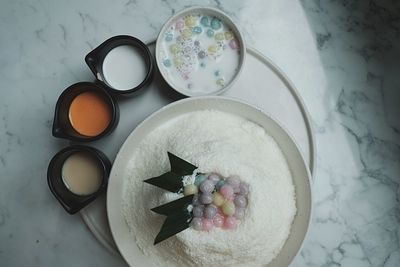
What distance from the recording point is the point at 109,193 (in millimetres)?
1020

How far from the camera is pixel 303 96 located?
122 cm

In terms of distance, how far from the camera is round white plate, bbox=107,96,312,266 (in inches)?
39.6

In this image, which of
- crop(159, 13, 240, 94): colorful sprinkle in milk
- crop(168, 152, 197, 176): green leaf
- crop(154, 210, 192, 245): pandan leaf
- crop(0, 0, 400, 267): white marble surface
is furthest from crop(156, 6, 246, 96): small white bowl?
crop(154, 210, 192, 245): pandan leaf

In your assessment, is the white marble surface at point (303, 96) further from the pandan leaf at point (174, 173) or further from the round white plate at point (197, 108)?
the pandan leaf at point (174, 173)

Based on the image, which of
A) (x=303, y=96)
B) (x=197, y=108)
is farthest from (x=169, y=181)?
(x=303, y=96)

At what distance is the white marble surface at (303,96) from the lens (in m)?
1.19

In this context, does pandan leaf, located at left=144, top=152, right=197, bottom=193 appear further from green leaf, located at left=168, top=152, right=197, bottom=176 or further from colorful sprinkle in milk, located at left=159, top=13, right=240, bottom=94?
colorful sprinkle in milk, located at left=159, top=13, right=240, bottom=94

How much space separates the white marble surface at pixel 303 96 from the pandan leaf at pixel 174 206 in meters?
0.33

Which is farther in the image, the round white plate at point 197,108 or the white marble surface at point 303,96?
the white marble surface at point 303,96

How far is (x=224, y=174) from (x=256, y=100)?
11.2 inches

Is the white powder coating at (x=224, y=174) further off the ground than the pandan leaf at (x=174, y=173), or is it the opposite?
the pandan leaf at (x=174, y=173)

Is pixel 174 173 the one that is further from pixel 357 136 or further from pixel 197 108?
pixel 357 136

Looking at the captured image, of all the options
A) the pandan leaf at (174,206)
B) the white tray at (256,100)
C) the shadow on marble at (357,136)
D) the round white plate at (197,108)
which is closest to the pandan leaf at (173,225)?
the pandan leaf at (174,206)

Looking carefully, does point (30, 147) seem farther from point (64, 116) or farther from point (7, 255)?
point (7, 255)
